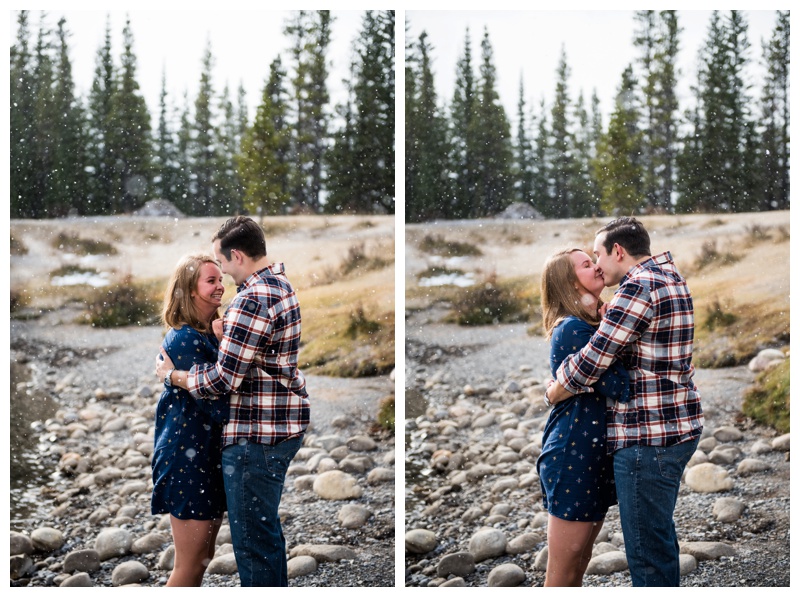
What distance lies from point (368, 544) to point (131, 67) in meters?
2.21

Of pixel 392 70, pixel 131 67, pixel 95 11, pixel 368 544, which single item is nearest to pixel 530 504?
pixel 368 544

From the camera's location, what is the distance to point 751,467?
345 cm

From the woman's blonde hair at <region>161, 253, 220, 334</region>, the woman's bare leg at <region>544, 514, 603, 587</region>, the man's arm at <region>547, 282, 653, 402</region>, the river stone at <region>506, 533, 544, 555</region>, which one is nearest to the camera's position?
the man's arm at <region>547, 282, 653, 402</region>

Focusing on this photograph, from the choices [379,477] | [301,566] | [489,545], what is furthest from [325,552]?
[489,545]

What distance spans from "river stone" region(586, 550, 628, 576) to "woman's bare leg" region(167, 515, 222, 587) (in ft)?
5.05

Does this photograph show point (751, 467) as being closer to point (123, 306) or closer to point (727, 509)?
point (727, 509)

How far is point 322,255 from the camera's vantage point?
11.5 feet

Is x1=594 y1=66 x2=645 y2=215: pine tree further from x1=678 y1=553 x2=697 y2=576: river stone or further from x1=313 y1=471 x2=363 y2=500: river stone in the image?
x1=313 y1=471 x2=363 y2=500: river stone

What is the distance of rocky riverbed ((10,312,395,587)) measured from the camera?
3373mm

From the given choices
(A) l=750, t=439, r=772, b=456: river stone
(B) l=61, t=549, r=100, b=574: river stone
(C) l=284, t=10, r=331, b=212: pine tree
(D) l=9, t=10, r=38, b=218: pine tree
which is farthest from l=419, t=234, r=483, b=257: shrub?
(B) l=61, t=549, r=100, b=574: river stone

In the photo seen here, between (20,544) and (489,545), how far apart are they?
6.26ft

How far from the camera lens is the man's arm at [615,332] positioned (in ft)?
8.63

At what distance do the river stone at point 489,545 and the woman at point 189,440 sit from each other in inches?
44.6

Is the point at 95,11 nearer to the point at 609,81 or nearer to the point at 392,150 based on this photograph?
the point at 392,150
